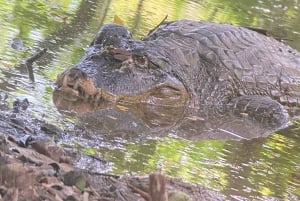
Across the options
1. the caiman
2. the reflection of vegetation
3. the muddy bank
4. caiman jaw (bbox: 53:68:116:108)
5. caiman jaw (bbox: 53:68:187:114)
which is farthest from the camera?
the caiman

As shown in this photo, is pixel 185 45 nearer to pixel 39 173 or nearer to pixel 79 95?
pixel 79 95

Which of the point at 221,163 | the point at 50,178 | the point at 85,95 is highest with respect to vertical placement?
the point at 50,178

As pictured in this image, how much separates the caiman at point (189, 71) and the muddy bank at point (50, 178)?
178 cm

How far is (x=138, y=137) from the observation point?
20.6 ft

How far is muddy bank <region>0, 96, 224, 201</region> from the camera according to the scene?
355 centimetres

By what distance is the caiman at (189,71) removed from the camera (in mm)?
7406

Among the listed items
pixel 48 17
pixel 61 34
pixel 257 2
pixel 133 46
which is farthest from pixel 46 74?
pixel 257 2

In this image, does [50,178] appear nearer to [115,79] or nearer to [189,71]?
[115,79]

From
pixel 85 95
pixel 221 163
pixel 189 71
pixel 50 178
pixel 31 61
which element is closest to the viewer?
pixel 50 178

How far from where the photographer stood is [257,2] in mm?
20094

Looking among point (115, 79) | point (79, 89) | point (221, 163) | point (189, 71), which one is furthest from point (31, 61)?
point (221, 163)

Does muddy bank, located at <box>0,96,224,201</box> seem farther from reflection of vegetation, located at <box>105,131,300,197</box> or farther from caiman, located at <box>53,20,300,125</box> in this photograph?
caiman, located at <box>53,20,300,125</box>

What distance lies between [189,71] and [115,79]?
1.28 meters

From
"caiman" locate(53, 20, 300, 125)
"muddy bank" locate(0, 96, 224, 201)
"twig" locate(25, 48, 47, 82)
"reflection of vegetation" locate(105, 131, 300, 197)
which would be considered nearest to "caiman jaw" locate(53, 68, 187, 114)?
"caiman" locate(53, 20, 300, 125)
